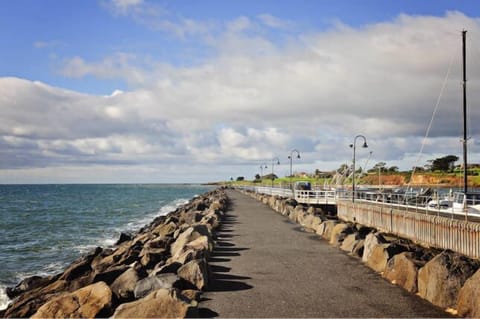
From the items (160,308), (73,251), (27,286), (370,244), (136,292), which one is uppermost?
(370,244)

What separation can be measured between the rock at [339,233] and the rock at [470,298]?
25.4 feet

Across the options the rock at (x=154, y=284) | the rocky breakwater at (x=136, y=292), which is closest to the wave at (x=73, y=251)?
the rocky breakwater at (x=136, y=292)

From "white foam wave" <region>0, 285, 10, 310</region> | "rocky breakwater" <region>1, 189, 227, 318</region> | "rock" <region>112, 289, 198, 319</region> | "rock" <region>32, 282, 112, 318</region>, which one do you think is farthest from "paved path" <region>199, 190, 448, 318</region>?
"white foam wave" <region>0, 285, 10, 310</region>

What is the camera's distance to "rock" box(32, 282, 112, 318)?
8.10 meters

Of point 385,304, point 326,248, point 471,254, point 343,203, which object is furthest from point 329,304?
point 343,203

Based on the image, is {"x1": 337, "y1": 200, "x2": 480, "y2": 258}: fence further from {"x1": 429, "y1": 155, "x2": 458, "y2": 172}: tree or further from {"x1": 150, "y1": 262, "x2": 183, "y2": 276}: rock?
{"x1": 429, "y1": 155, "x2": 458, "y2": 172}: tree

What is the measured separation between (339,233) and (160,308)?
9.98 meters

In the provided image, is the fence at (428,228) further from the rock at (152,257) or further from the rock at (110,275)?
the rock at (110,275)

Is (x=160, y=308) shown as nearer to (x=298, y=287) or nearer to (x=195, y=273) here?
(x=195, y=273)

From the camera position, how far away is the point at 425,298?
29.6 feet

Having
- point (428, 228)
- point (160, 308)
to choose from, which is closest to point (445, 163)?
point (428, 228)

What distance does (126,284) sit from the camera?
948 cm

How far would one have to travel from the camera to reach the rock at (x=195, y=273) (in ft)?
31.8

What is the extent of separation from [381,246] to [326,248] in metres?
3.61
